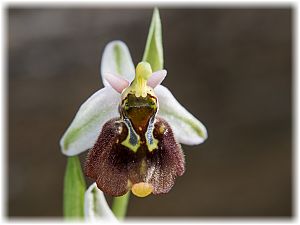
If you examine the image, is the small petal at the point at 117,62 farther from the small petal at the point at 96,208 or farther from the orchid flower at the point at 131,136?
the small petal at the point at 96,208

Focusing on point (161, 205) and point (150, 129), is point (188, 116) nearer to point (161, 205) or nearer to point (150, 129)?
point (150, 129)

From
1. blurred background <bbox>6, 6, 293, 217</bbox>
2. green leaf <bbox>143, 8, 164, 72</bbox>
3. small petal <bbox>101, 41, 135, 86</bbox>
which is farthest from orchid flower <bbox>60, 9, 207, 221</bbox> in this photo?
blurred background <bbox>6, 6, 293, 217</bbox>

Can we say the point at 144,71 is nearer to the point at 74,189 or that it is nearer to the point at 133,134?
the point at 133,134

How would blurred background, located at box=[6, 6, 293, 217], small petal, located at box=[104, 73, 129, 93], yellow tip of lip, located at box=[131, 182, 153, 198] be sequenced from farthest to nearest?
1. blurred background, located at box=[6, 6, 293, 217]
2. small petal, located at box=[104, 73, 129, 93]
3. yellow tip of lip, located at box=[131, 182, 153, 198]

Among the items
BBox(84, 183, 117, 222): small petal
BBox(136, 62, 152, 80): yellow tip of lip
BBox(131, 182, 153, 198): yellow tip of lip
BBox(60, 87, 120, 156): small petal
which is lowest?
BBox(84, 183, 117, 222): small petal

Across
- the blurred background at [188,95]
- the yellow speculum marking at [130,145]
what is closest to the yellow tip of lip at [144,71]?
the yellow speculum marking at [130,145]

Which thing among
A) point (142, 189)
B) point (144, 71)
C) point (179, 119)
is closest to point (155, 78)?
point (144, 71)

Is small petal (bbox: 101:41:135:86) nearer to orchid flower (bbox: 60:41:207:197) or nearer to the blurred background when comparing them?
orchid flower (bbox: 60:41:207:197)
